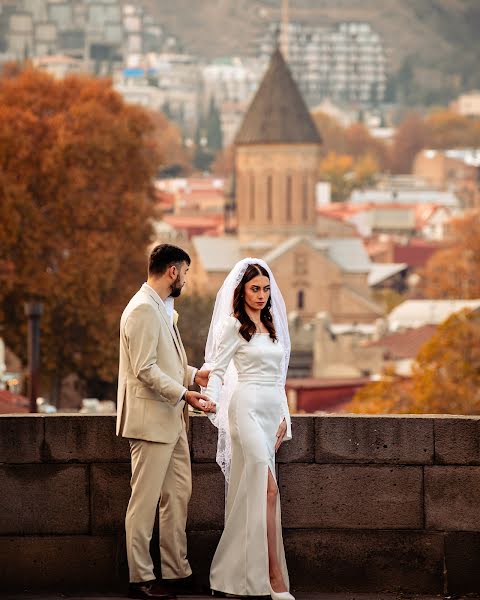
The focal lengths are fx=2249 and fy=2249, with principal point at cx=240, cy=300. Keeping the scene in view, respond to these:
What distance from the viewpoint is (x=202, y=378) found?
33.5 ft

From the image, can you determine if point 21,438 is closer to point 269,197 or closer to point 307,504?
point 307,504

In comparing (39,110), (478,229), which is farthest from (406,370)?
(478,229)

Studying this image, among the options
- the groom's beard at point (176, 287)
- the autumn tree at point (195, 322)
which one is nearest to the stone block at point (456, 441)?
the groom's beard at point (176, 287)

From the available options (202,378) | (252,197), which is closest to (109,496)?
(202,378)

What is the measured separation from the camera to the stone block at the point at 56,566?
10.5m

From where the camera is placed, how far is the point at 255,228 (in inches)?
5413

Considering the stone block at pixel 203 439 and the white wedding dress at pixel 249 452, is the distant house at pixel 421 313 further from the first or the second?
the white wedding dress at pixel 249 452

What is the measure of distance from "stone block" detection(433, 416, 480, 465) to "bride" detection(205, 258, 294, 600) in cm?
81

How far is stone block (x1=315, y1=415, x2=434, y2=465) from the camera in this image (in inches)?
413

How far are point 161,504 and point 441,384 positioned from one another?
4139cm

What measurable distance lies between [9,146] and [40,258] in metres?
3.37

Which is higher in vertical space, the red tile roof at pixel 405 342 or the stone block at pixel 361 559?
the stone block at pixel 361 559

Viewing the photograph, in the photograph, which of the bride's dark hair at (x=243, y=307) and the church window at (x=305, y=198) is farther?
the church window at (x=305, y=198)

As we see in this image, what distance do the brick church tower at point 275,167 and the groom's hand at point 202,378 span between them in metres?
126
